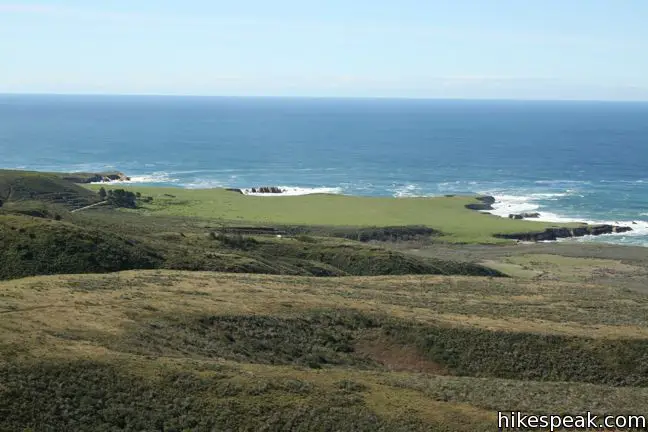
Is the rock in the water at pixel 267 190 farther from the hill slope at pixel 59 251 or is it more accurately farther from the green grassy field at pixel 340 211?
the hill slope at pixel 59 251

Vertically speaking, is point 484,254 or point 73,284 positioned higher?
point 73,284

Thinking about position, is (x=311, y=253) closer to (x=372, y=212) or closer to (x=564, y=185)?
(x=372, y=212)

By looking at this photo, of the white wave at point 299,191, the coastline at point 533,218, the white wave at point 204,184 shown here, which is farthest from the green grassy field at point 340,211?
the white wave at point 204,184

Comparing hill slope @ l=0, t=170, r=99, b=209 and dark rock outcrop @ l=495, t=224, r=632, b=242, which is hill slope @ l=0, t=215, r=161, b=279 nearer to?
hill slope @ l=0, t=170, r=99, b=209

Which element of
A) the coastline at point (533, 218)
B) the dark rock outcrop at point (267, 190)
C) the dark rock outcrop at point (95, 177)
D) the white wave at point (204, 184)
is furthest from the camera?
the white wave at point (204, 184)

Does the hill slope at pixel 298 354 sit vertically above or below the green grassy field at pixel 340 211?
above

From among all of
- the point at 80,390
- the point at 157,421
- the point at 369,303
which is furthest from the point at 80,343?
the point at 369,303
